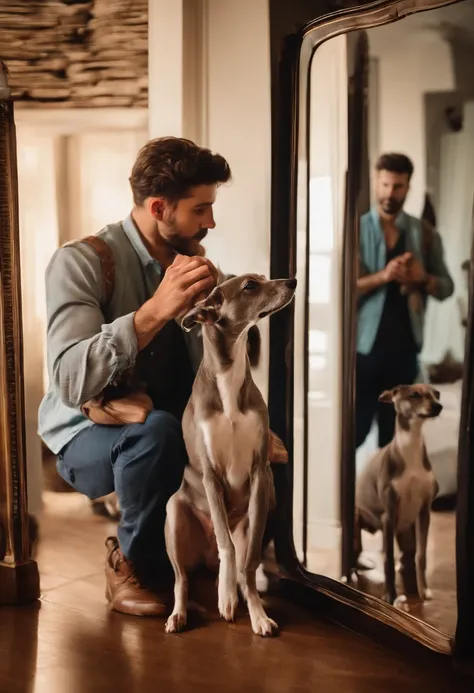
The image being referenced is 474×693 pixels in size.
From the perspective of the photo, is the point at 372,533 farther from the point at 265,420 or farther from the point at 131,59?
the point at 131,59

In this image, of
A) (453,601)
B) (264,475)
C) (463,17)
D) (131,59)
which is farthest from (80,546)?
(463,17)

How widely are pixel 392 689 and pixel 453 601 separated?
9.3 inches

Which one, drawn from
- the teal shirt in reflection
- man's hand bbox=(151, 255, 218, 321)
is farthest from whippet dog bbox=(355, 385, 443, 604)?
man's hand bbox=(151, 255, 218, 321)

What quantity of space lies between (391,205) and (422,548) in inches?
31.1

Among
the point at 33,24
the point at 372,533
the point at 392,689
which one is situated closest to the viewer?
the point at 392,689

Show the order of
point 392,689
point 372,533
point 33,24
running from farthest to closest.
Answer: point 33,24 → point 372,533 → point 392,689

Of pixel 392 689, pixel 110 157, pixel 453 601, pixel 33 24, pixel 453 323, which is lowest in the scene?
pixel 392 689

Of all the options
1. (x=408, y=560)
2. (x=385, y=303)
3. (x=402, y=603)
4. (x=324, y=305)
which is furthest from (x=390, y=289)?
(x=402, y=603)

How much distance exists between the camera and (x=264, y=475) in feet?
6.42

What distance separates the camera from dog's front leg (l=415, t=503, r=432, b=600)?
6.03 ft

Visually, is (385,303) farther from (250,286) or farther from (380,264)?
(250,286)

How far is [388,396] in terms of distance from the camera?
74.3 inches

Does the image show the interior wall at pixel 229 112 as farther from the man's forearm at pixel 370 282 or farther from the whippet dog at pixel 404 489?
the whippet dog at pixel 404 489

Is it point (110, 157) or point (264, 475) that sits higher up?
point (110, 157)
